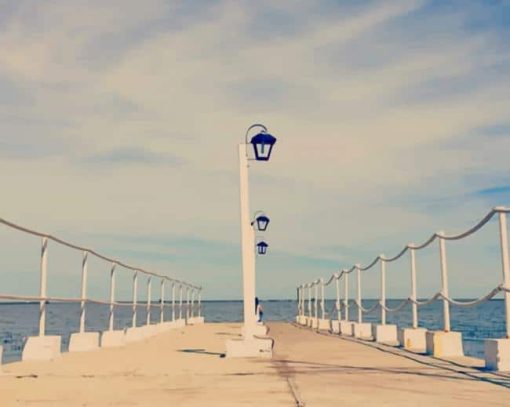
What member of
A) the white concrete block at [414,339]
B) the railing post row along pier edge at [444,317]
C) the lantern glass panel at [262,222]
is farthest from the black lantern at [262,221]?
the white concrete block at [414,339]

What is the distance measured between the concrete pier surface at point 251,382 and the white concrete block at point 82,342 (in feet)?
4.84

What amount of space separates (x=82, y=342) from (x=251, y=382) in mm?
4885

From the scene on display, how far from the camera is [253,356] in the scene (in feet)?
27.3

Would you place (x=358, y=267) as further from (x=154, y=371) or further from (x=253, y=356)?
(x=154, y=371)

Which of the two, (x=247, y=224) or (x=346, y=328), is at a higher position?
(x=247, y=224)

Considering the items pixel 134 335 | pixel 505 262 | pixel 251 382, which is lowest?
pixel 251 382

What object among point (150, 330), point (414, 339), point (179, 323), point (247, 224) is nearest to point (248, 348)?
point (247, 224)

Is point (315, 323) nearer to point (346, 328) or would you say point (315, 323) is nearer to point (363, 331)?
point (346, 328)


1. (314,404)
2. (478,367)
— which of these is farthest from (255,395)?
(478,367)

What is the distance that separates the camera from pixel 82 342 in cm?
979

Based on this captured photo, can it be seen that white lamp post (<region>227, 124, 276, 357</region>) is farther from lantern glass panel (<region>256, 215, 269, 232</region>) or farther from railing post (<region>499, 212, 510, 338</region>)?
lantern glass panel (<region>256, 215, 269, 232</region>)

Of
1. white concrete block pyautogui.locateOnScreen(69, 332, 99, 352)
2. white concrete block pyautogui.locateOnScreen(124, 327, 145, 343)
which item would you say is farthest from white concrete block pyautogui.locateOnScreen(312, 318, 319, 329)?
white concrete block pyautogui.locateOnScreen(69, 332, 99, 352)

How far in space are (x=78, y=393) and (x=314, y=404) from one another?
178 cm

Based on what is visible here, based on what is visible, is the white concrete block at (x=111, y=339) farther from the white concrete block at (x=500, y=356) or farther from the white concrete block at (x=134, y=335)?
the white concrete block at (x=500, y=356)
